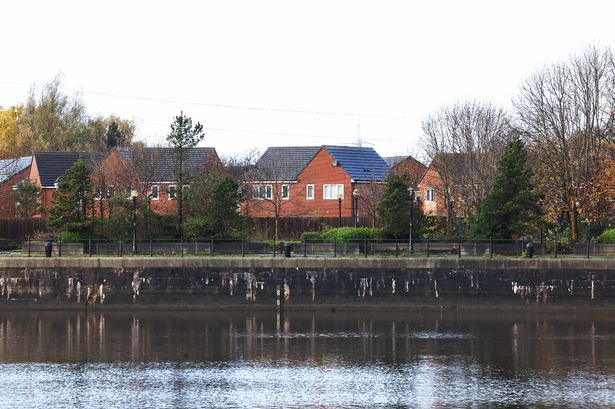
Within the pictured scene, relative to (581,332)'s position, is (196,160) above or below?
above

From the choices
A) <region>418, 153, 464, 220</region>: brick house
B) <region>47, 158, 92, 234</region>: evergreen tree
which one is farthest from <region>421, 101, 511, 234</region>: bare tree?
<region>47, 158, 92, 234</region>: evergreen tree

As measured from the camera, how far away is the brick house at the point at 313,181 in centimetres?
9044

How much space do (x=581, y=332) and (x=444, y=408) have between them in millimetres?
16834

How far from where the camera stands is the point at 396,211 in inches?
2276

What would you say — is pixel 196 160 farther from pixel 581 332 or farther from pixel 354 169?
pixel 581 332

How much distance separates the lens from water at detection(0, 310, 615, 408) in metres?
29.7

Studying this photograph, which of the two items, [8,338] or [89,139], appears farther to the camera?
[89,139]

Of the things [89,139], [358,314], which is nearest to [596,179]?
[358,314]

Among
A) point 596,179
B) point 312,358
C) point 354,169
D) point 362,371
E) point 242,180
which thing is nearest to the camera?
point 362,371

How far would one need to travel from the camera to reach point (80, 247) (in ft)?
182

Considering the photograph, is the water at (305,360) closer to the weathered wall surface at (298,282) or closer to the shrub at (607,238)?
the weathered wall surface at (298,282)

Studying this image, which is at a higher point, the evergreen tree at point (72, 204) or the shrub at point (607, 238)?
the evergreen tree at point (72, 204)

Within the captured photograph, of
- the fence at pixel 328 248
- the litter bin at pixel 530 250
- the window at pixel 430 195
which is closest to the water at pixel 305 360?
the litter bin at pixel 530 250

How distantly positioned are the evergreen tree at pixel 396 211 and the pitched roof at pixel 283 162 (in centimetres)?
3169
